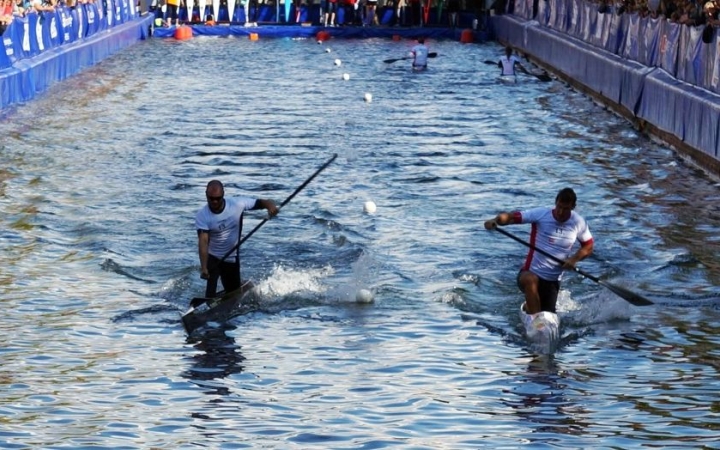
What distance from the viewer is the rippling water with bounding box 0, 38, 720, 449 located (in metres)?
12.9

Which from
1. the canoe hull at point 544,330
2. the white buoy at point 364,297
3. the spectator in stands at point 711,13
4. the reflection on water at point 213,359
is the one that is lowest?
the white buoy at point 364,297

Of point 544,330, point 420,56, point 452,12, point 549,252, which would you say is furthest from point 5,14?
point 452,12

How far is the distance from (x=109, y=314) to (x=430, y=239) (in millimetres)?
6071

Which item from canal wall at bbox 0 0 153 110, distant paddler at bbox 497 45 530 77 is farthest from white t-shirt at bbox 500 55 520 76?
canal wall at bbox 0 0 153 110

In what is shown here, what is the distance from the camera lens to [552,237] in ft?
52.5

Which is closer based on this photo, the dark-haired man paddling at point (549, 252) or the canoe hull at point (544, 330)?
the canoe hull at point (544, 330)

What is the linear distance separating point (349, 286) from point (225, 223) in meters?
2.11

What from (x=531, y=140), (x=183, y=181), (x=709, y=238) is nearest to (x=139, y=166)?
(x=183, y=181)

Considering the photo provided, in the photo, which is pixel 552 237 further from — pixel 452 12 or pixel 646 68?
pixel 452 12

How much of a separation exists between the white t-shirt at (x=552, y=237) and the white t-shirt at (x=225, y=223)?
3.07 m

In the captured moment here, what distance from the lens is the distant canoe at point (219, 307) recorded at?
636 inches

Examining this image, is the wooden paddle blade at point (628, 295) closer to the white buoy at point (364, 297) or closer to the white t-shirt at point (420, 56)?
the white buoy at point (364, 297)

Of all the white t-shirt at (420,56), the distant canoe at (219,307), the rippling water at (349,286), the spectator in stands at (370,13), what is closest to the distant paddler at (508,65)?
Answer: the white t-shirt at (420,56)

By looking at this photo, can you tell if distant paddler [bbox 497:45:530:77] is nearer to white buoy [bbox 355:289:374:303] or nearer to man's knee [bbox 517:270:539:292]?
white buoy [bbox 355:289:374:303]
